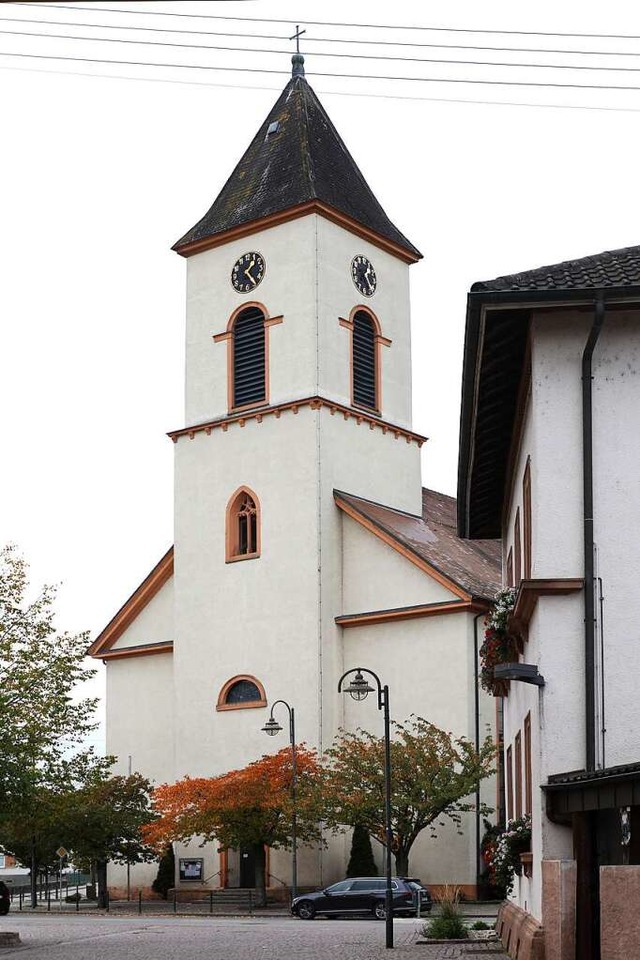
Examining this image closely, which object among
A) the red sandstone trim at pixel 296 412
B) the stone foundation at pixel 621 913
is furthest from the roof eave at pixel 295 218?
the stone foundation at pixel 621 913

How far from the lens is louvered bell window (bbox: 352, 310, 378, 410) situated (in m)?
53.7

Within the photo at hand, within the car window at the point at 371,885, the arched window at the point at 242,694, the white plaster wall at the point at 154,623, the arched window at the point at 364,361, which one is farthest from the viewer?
the white plaster wall at the point at 154,623

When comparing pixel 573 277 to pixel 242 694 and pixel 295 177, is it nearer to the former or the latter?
pixel 242 694

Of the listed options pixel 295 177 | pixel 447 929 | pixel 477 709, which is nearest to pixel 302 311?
pixel 295 177

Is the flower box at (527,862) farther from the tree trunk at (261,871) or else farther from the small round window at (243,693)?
the small round window at (243,693)

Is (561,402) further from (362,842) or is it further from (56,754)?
(362,842)

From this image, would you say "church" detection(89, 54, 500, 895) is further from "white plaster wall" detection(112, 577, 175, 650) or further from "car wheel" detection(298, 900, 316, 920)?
"car wheel" detection(298, 900, 316, 920)

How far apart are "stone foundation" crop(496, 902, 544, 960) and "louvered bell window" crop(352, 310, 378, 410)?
1169 inches

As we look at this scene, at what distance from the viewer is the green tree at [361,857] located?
152ft

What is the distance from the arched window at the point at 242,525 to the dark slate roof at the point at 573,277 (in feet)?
114

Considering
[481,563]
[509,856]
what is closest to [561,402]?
[509,856]

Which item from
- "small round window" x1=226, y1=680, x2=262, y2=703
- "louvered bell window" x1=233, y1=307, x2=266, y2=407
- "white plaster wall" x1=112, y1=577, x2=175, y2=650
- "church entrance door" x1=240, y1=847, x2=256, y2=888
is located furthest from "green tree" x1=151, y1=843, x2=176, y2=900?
"louvered bell window" x1=233, y1=307, x2=266, y2=407

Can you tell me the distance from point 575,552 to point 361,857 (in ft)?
103

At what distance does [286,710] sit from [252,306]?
14.1m
